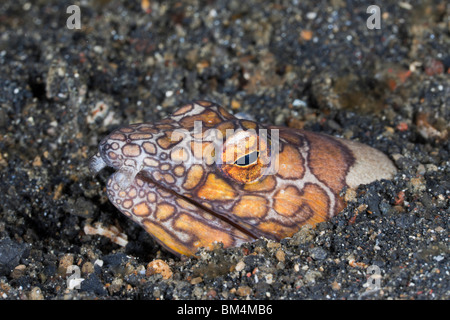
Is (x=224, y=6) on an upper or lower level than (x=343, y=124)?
upper

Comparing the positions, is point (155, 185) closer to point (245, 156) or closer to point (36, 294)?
point (245, 156)

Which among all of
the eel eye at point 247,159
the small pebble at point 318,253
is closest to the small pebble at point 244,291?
the small pebble at point 318,253

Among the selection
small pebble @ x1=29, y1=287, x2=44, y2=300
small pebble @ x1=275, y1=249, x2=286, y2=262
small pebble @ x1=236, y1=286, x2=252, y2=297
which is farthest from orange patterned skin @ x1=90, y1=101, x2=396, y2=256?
small pebble @ x1=29, y1=287, x2=44, y2=300

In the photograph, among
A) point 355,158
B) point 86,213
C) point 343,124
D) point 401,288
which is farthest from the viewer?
point 343,124

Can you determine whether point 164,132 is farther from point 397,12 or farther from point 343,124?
point 397,12

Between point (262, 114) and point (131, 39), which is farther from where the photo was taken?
point (131, 39)
